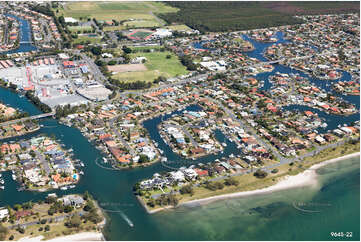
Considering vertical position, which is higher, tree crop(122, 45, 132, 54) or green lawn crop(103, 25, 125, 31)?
green lawn crop(103, 25, 125, 31)

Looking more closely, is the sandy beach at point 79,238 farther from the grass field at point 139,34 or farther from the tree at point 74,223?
the grass field at point 139,34

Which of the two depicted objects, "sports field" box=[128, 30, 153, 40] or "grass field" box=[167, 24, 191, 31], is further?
"grass field" box=[167, 24, 191, 31]

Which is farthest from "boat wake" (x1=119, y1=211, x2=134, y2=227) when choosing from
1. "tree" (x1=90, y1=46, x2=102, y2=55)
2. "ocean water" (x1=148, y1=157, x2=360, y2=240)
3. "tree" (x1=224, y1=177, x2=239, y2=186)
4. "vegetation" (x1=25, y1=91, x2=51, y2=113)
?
"tree" (x1=90, y1=46, x2=102, y2=55)

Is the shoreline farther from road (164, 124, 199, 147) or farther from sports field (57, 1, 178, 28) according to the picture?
sports field (57, 1, 178, 28)

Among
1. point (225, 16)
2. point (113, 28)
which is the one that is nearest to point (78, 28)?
point (113, 28)

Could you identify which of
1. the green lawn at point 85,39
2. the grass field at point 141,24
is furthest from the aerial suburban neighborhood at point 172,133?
the grass field at point 141,24

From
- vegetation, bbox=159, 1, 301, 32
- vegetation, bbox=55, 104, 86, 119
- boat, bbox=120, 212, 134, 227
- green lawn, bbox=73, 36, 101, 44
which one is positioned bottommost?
boat, bbox=120, 212, 134, 227
